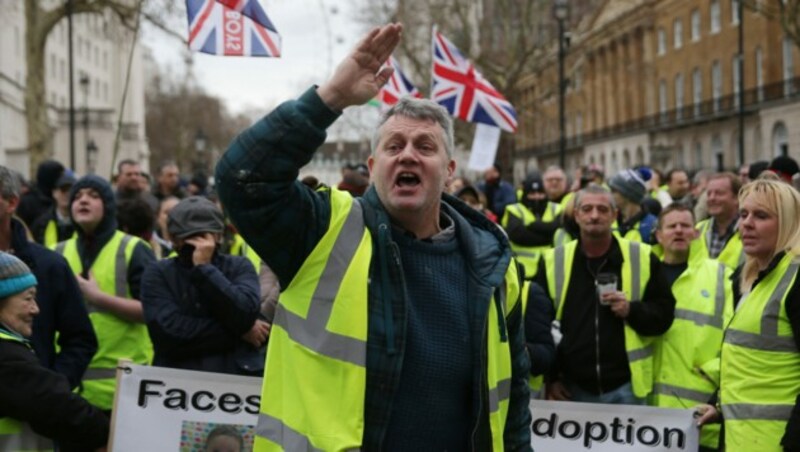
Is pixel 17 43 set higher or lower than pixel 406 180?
higher

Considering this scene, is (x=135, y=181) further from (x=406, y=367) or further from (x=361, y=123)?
(x=361, y=123)

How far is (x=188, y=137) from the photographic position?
106375 mm

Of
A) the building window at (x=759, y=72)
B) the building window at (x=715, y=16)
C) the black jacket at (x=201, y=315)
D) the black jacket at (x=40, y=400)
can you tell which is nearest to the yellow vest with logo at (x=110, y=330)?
the black jacket at (x=201, y=315)

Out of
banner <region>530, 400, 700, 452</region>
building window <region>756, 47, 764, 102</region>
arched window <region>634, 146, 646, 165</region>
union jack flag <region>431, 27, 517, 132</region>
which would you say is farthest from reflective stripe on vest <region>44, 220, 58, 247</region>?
arched window <region>634, 146, 646, 165</region>

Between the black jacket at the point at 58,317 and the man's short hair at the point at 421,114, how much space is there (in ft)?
9.35

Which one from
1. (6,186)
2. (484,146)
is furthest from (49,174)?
(6,186)

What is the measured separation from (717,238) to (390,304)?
21.9ft

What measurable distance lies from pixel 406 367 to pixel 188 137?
105m

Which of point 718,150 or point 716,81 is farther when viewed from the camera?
point 718,150

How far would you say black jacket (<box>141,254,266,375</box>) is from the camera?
21.0 ft

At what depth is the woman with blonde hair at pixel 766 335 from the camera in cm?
549

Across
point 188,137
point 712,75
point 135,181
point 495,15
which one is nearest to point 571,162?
point 712,75

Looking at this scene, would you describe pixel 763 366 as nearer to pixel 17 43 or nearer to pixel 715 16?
pixel 715 16

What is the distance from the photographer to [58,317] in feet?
20.3
